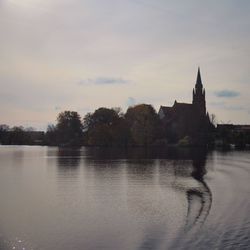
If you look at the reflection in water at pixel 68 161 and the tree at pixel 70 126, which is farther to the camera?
the tree at pixel 70 126

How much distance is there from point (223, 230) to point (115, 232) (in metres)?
5.45

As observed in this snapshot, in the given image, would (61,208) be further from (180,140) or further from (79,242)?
(180,140)

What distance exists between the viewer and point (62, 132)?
185500 mm

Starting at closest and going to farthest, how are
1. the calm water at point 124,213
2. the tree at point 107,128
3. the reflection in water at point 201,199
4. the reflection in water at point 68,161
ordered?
the calm water at point 124,213 → the reflection in water at point 201,199 → the reflection in water at point 68,161 → the tree at point 107,128

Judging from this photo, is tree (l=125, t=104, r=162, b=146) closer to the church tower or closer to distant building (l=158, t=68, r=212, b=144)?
distant building (l=158, t=68, r=212, b=144)

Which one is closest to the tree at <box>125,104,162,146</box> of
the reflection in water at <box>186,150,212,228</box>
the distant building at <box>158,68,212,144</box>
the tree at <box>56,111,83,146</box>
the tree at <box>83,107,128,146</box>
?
the tree at <box>83,107,128,146</box>

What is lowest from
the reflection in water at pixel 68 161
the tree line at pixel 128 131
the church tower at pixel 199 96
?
the reflection in water at pixel 68 161

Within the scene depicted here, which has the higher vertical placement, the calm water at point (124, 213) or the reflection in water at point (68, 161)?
the reflection in water at point (68, 161)

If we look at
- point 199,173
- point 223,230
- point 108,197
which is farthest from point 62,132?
point 223,230

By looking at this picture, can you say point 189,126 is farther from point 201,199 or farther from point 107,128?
point 201,199

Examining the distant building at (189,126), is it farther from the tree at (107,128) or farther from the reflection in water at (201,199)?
the reflection in water at (201,199)

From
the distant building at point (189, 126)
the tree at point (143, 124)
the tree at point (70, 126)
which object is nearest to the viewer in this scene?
the tree at point (143, 124)

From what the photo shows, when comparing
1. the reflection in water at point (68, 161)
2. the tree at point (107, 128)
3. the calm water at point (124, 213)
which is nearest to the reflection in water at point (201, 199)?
the calm water at point (124, 213)

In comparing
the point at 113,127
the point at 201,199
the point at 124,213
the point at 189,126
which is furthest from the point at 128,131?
the point at 124,213
